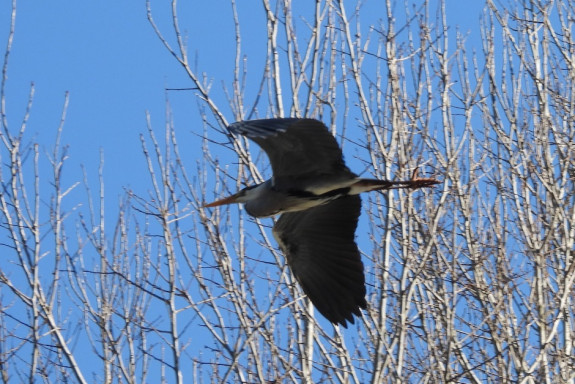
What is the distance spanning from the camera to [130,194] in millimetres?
9133

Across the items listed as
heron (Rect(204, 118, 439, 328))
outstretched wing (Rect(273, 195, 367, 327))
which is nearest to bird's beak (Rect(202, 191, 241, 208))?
heron (Rect(204, 118, 439, 328))

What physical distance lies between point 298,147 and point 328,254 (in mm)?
1230

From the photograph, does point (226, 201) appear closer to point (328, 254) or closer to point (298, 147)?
point (328, 254)

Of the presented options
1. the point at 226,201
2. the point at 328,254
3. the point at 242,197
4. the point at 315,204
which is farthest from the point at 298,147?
the point at 328,254

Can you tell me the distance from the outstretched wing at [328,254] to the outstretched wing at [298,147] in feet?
2.01

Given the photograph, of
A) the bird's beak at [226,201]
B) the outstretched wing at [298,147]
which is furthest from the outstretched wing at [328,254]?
the outstretched wing at [298,147]

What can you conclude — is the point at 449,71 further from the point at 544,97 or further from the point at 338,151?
the point at 338,151

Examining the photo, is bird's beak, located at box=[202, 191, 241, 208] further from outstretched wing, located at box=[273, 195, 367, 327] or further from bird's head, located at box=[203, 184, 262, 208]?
outstretched wing, located at box=[273, 195, 367, 327]

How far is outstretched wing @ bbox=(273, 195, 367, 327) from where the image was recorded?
330 inches

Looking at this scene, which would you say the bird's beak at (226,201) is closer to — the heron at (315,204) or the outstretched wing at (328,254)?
the heron at (315,204)

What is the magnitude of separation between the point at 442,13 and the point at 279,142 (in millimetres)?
3419

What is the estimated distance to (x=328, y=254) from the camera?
28.4 feet

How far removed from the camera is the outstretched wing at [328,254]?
8.38 metres

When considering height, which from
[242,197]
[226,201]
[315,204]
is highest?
[226,201]
